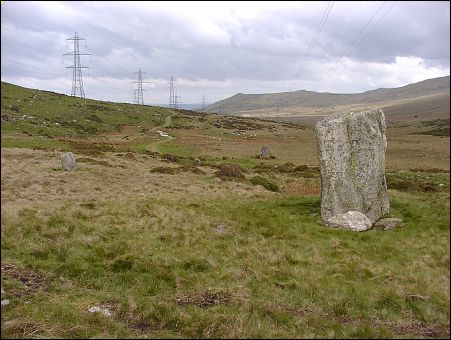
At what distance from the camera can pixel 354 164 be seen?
2005cm

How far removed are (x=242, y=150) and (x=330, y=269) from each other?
55.5 meters

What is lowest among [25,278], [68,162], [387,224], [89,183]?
[387,224]

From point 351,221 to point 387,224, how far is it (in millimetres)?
1664

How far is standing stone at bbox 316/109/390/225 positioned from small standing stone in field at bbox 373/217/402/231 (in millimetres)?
671

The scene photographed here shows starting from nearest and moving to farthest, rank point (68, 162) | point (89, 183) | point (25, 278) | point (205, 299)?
point (205, 299)
point (25, 278)
point (89, 183)
point (68, 162)

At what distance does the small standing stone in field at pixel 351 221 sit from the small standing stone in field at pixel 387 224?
16.3 inches

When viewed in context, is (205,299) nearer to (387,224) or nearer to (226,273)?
(226,273)

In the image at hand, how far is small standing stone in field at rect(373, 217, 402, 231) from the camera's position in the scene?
18.6m

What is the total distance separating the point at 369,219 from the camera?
19719 millimetres

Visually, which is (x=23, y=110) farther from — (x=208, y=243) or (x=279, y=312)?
(x=279, y=312)

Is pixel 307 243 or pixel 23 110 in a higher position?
pixel 23 110

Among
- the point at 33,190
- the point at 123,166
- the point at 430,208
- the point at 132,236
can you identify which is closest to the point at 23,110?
the point at 123,166

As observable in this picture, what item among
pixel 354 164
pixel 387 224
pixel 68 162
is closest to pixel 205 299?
pixel 387 224

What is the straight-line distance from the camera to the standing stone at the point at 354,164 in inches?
787
